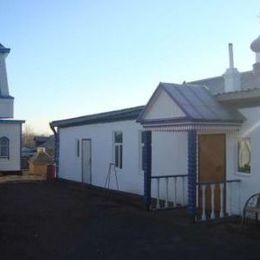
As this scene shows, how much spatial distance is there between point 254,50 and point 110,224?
682 cm

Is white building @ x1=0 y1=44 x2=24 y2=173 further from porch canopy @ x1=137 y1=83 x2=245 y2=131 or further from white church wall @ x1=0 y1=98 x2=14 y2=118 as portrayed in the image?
porch canopy @ x1=137 y1=83 x2=245 y2=131

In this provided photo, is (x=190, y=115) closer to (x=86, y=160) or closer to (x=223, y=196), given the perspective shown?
(x=223, y=196)

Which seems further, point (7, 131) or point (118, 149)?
point (7, 131)

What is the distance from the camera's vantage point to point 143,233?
11.8 m

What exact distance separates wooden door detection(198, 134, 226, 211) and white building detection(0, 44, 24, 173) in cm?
1773

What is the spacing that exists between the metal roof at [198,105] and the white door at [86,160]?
9.76 metres

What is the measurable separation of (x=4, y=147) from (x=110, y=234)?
68.1ft

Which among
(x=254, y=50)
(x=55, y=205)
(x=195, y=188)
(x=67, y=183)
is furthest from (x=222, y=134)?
(x=67, y=183)

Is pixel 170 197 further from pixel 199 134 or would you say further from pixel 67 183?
pixel 67 183

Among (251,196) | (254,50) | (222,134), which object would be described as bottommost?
(251,196)

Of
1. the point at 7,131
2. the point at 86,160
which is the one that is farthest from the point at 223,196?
the point at 7,131

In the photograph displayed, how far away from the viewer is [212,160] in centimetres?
1485

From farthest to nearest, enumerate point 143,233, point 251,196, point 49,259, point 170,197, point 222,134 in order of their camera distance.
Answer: point 170,197 < point 222,134 < point 251,196 < point 143,233 < point 49,259

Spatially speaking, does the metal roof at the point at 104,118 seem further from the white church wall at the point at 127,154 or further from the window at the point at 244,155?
the window at the point at 244,155
